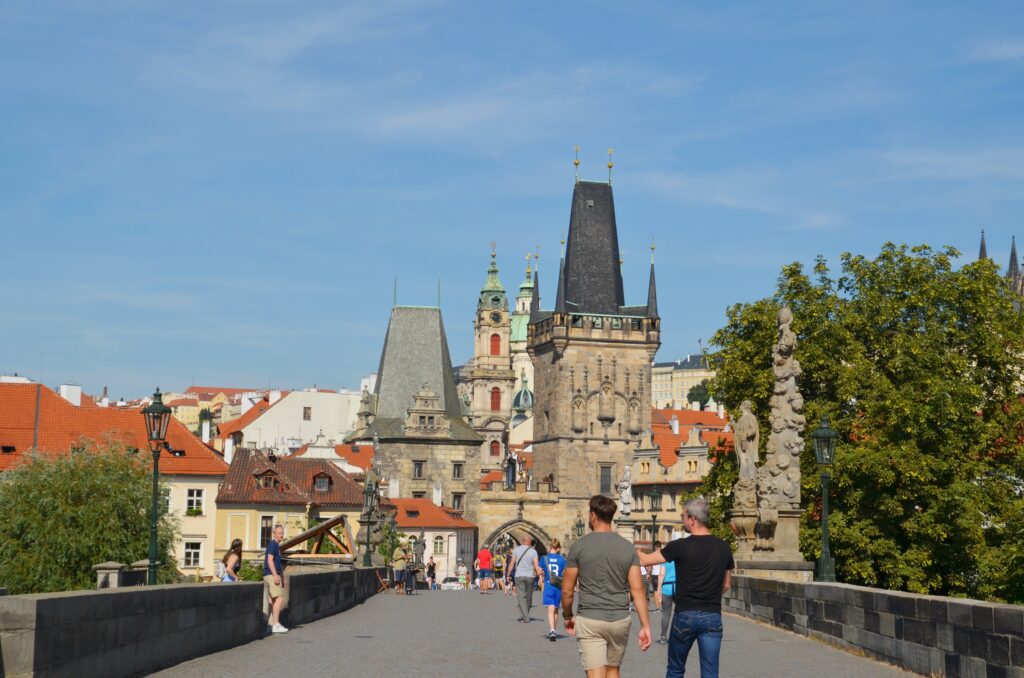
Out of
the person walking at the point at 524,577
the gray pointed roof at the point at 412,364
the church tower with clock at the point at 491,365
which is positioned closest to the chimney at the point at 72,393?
the gray pointed roof at the point at 412,364

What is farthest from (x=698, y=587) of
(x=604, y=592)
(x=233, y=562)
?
(x=233, y=562)

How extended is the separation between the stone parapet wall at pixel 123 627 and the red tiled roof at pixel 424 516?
77.6 meters

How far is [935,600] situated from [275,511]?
69041mm

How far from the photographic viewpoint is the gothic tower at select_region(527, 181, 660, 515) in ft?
351

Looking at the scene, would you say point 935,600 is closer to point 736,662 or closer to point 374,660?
point 736,662

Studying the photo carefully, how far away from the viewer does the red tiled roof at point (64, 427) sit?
228 feet

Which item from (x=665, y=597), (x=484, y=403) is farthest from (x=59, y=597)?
(x=484, y=403)

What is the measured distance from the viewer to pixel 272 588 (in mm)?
19719

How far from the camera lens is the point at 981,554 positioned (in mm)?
39219

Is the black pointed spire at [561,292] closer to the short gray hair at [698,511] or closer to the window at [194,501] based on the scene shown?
the window at [194,501]

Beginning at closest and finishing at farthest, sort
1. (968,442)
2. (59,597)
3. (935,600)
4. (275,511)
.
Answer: (59,597)
(935,600)
(968,442)
(275,511)

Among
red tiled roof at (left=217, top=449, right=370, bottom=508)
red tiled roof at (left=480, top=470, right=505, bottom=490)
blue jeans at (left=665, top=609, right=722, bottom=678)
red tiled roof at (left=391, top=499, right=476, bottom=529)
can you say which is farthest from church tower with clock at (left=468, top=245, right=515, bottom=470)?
blue jeans at (left=665, top=609, right=722, bottom=678)

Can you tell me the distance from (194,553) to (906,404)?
4324cm

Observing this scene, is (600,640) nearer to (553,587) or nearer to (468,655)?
(468,655)
